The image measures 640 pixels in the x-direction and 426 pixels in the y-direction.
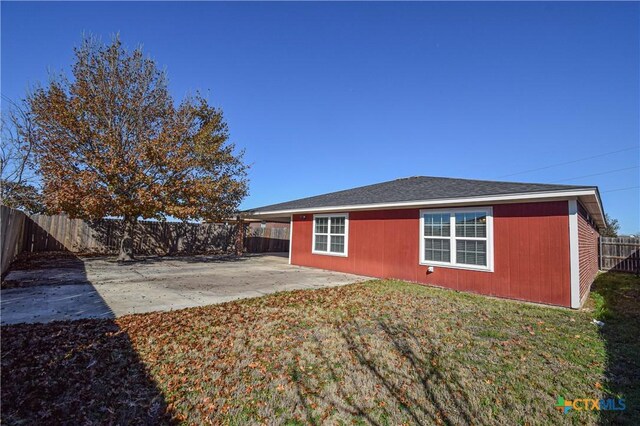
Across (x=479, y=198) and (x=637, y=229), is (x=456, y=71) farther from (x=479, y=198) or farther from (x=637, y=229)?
(x=637, y=229)

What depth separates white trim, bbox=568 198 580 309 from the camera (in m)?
6.30

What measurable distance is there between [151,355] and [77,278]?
650cm

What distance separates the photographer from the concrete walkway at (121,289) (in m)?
4.99

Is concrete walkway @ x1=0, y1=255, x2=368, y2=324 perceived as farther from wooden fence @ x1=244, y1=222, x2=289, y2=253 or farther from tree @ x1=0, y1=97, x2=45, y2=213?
wooden fence @ x1=244, y1=222, x2=289, y2=253

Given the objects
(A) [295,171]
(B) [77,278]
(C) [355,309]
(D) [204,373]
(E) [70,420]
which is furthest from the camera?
(A) [295,171]

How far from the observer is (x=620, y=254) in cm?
1371

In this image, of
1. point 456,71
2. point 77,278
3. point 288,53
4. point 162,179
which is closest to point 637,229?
point 456,71

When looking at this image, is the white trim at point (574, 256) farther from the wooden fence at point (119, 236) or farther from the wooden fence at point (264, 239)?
the wooden fence at point (264, 239)

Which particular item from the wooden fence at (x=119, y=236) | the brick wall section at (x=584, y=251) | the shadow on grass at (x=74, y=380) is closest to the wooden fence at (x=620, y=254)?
the brick wall section at (x=584, y=251)

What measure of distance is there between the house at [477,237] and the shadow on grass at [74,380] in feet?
25.1

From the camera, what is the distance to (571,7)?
27.7 ft

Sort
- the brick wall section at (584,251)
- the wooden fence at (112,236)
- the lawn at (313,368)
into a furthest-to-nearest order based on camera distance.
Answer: the wooden fence at (112,236), the brick wall section at (584,251), the lawn at (313,368)

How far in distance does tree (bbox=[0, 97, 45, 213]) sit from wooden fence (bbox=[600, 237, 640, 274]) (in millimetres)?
27395

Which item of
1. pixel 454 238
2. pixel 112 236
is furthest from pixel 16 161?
pixel 454 238
